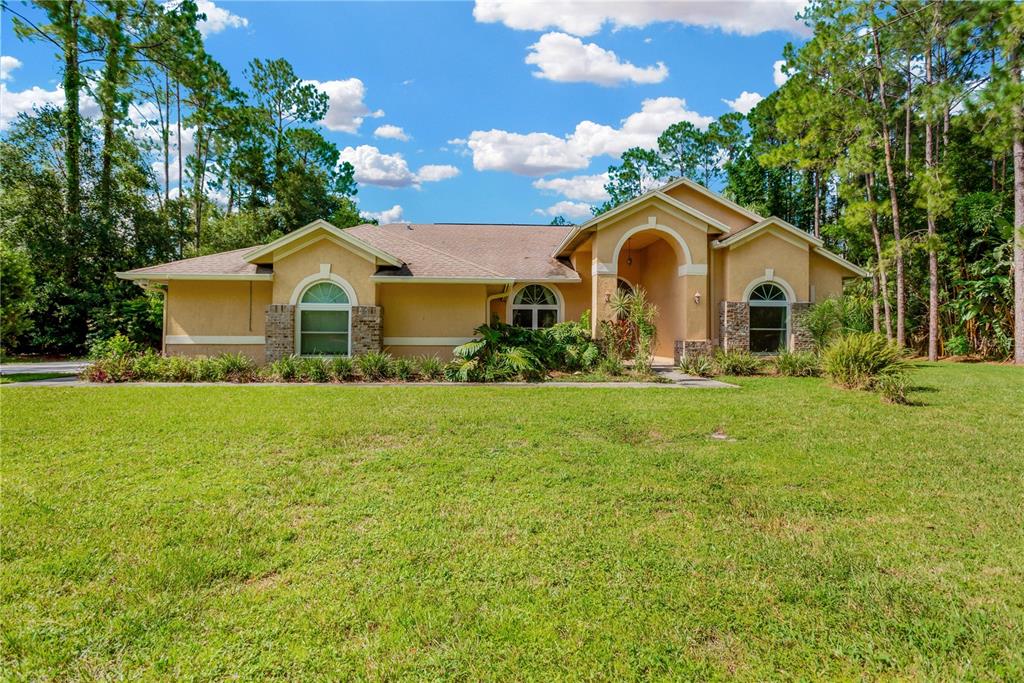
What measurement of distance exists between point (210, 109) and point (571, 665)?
1356 inches

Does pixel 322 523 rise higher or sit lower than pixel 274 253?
lower

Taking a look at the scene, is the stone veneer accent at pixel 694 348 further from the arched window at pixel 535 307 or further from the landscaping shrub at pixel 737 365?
the arched window at pixel 535 307

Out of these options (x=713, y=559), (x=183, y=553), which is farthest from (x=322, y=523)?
(x=713, y=559)

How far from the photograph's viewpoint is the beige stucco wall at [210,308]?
1586cm

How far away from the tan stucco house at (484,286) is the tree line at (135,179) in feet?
16.0

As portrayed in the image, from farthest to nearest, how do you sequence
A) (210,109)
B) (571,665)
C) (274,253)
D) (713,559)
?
1. (210,109)
2. (274,253)
3. (713,559)
4. (571,665)

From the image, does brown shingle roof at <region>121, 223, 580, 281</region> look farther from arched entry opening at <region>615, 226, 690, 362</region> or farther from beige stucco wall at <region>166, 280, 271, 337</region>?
arched entry opening at <region>615, 226, 690, 362</region>

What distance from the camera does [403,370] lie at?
13.4 metres


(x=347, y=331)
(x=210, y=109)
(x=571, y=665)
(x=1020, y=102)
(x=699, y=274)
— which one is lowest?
(x=571, y=665)

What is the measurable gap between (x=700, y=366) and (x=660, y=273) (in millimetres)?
5689

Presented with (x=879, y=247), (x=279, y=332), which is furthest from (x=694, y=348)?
(x=279, y=332)

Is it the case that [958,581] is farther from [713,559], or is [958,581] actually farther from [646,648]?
[646,648]

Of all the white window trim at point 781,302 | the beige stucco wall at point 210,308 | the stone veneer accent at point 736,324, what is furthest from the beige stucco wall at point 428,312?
the white window trim at point 781,302

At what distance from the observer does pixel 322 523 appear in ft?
15.1
